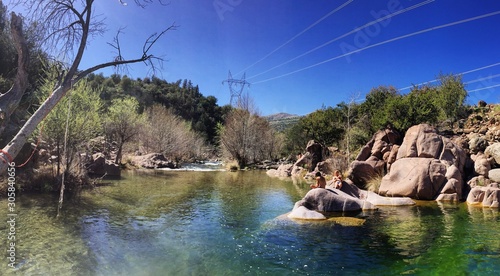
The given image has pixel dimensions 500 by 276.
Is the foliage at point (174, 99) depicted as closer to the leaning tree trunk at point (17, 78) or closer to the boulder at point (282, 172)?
the boulder at point (282, 172)

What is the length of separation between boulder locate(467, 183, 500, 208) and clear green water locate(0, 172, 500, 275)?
2.47ft

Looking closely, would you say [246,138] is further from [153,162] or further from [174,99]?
[174,99]

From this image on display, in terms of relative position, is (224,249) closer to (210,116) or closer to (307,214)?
(307,214)

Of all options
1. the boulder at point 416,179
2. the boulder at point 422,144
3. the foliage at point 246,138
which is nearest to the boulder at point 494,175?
the boulder at point 416,179

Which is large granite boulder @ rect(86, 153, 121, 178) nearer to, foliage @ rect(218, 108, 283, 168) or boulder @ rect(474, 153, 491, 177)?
foliage @ rect(218, 108, 283, 168)

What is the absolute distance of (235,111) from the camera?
46.3 m

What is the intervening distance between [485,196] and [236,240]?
1280 cm

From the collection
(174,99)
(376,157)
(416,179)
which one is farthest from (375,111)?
(174,99)

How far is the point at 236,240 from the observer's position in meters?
10.1

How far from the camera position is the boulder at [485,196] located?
1489 cm

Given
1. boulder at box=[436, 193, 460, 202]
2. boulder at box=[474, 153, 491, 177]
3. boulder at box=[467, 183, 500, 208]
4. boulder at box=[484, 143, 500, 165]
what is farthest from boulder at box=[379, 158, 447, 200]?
boulder at box=[484, 143, 500, 165]

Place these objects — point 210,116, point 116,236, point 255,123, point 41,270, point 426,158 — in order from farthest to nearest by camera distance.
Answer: point 210,116, point 255,123, point 426,158, point 116,236, point 41,270

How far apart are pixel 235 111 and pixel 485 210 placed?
35.2m

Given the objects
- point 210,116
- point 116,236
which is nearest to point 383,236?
point 116,236
